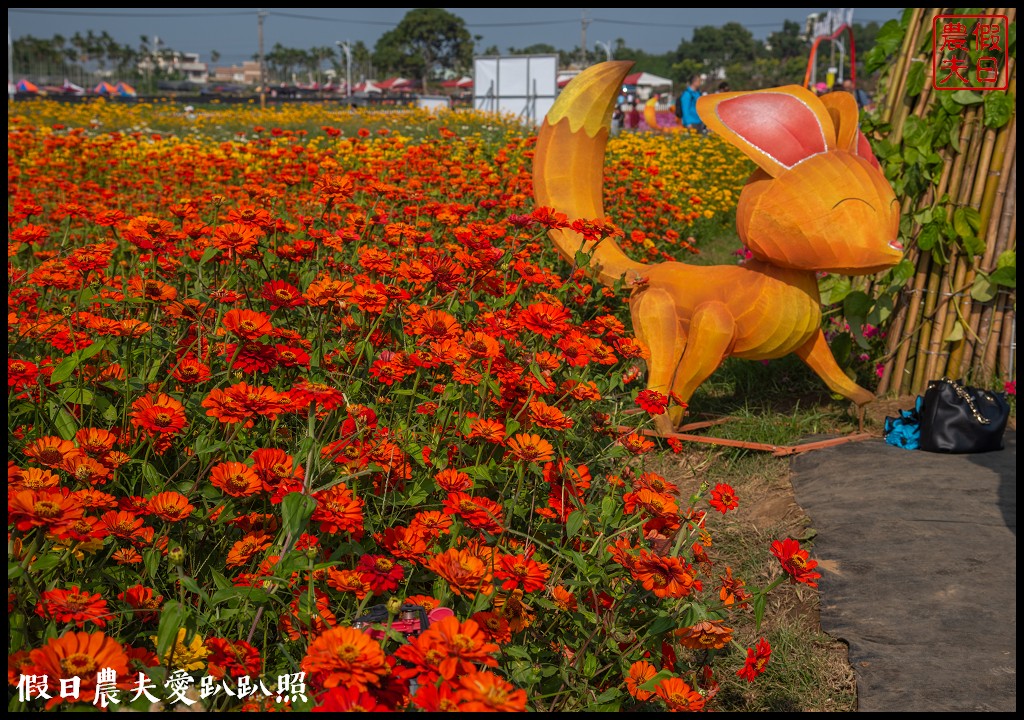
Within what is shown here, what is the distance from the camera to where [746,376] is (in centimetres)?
431

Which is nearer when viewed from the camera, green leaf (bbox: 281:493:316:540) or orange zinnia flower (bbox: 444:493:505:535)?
green leaf (bbox: 281:493:316:540)

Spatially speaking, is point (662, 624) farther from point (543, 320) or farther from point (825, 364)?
point (825, 364)

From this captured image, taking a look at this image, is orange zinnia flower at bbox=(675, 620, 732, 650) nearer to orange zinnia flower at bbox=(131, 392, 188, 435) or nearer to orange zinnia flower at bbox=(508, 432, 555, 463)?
orange zinnia flower at bbox=(508, 432, 555, 463)

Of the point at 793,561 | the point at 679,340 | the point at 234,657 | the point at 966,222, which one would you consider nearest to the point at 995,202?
the point at 966,222

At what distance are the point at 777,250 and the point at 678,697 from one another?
207 cm

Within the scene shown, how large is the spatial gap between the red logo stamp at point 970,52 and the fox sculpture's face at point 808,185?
79cm

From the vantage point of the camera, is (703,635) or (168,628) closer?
(168,628)

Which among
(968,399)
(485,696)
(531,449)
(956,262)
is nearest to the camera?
(485,696)

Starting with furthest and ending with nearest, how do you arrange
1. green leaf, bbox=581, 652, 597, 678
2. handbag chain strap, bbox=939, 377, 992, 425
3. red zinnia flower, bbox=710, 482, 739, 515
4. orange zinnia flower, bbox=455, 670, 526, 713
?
handbag chain strap, bbox=939, 377, 992, 425 < red zinnia flower, bbox=710, 482, 739, 515 < green leaf, bbox=581, 652, 597, 678 < orange zinnia flower, bbox=455, 670, 526, 713

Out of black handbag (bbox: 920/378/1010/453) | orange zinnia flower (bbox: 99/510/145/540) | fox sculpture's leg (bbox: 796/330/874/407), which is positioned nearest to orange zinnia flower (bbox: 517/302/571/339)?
orange zinnia flower (bbox: 99/510/145/540)

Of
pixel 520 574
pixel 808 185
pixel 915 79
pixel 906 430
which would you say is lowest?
pixel 906 430

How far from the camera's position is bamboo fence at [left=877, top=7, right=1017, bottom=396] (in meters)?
3.82

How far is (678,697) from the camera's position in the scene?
144 centimetres

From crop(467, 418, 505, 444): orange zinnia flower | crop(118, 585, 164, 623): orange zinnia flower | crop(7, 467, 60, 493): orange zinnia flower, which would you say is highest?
crop(7, 467, 60, 493): orange zinnia flower
